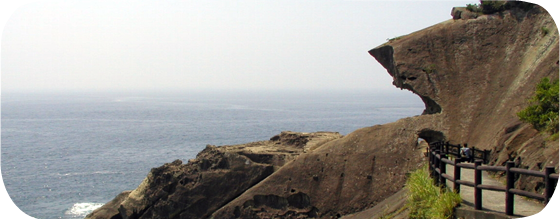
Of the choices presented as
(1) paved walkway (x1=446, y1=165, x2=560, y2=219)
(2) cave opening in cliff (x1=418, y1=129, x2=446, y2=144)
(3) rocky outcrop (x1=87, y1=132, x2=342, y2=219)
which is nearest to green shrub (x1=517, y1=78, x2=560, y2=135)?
(2) cave opening in cliff (x1=418, y1=129, x2=446, y2=144)

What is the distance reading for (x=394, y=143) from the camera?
27.9 meters

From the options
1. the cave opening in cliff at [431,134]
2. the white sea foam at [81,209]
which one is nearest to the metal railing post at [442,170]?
the cave opening in cliff at [431,134]

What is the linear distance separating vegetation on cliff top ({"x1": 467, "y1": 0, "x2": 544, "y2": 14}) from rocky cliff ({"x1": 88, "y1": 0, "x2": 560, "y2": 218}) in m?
0.42

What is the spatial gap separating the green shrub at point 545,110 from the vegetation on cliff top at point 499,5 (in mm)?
11264

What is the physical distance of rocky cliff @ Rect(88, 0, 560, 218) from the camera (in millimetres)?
27109

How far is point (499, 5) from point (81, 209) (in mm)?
38500

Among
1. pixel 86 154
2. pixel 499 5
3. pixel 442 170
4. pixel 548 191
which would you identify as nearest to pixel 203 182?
pixel 442 170

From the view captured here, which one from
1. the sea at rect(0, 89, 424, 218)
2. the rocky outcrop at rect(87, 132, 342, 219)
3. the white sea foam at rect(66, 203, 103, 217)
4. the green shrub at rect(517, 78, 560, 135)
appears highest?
the green shrub at rect(517, 78, 560, 135)

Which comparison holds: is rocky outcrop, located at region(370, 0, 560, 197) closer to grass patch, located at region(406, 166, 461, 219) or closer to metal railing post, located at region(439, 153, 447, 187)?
grass patch, located at region(406, 166, 461, 219)

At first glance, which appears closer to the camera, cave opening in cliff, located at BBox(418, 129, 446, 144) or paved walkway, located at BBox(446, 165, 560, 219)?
paved walkway, located at BBox(446, 165, 560, 219)

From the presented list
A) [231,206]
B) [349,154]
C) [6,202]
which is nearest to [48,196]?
[6,202]

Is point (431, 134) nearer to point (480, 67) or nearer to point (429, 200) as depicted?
point (480, 67)

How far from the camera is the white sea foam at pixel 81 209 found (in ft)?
154

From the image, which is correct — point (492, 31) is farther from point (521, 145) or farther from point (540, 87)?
point (521, 145)
